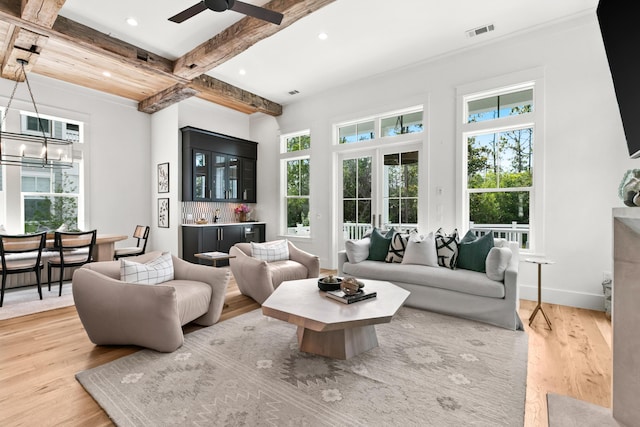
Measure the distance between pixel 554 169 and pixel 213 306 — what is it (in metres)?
4.18

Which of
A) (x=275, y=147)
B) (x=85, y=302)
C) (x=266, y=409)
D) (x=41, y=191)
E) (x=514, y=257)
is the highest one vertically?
(x=275, y=147)

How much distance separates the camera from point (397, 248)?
398 cm

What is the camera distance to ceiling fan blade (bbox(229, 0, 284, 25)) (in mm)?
2566

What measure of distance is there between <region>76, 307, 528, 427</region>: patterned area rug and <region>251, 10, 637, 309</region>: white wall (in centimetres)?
160

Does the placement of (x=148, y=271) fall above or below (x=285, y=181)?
below

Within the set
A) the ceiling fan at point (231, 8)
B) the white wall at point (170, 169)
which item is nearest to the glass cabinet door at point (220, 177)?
the white wall at point (170, 169)

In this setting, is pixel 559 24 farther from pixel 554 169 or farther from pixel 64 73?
pixel 64 73

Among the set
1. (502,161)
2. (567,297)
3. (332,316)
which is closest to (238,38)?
(332,316)

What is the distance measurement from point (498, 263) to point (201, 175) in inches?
207

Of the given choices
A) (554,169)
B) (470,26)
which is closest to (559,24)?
(470,26)

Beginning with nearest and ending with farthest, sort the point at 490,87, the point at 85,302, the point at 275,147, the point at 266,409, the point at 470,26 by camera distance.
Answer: the point at 266,409
the point at 85,302
the point at 470,26
the point at 490,87
the point at 275,147

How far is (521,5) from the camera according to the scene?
3.43 meters

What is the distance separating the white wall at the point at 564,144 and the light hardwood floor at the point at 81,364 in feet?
1.91

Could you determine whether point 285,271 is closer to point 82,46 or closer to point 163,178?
point 82,46
